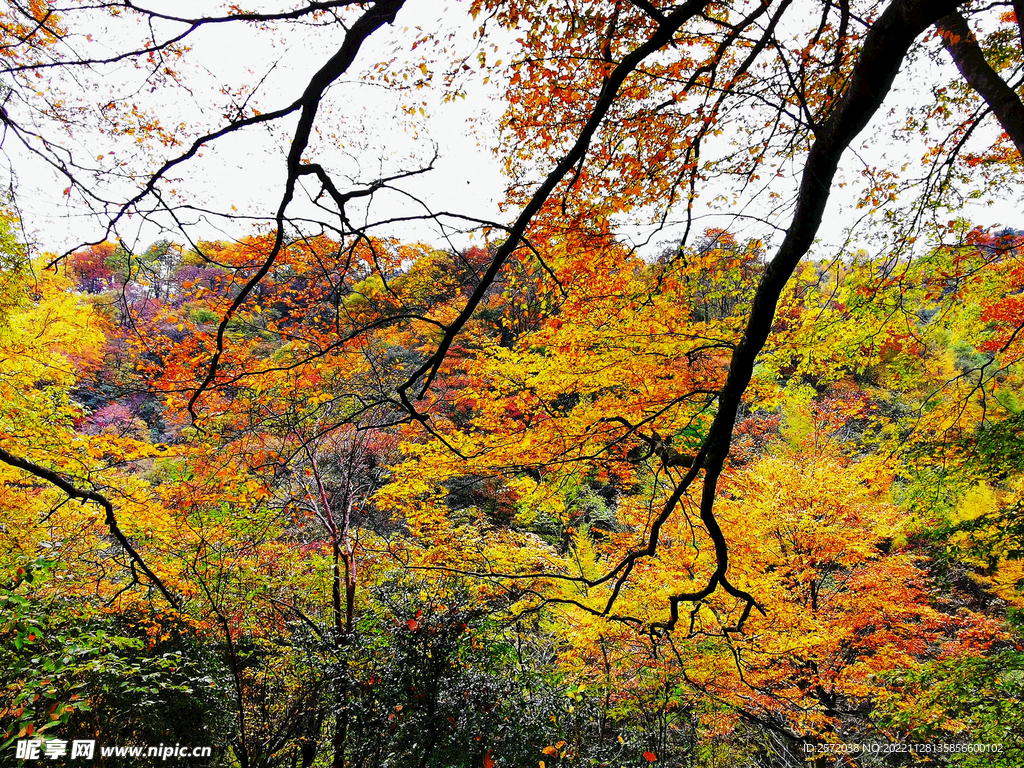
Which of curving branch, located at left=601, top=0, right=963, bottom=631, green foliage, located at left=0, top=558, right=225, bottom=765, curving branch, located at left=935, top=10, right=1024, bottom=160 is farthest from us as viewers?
green foliage, located at left=0, top=558, right=225, bottom=765

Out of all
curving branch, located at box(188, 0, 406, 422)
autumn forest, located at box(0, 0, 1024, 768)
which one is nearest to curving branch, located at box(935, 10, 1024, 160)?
autumn forest, located at box(0, 0, 1024, 768)

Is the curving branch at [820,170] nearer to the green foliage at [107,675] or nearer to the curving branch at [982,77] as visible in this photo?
the curving branch at [982,77]

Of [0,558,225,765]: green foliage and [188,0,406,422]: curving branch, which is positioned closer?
[188,0,406,422]: curving branch

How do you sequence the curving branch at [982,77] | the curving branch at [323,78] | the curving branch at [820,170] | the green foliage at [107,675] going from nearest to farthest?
the curving branch at [820,170]
the curving branch at [323,78]
the curving branch at [982,77]
the green foliage at [107,675]

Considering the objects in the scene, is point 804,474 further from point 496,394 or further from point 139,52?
point 139,52

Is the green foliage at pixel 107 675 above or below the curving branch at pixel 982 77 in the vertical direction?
below

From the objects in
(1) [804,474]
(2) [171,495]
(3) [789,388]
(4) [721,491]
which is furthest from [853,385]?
(2) [171,495]

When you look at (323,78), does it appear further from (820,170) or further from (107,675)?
(107,675)

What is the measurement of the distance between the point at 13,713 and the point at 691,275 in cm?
653

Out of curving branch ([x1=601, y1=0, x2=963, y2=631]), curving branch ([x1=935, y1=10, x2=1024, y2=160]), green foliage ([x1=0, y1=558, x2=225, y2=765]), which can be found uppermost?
curving branch ([x1=935, y1=10, x2=1024, y2=160])

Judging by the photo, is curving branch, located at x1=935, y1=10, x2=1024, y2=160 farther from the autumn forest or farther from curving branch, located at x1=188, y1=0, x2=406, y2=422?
curving branch, located at x1=188, y1=0, x2=406, y2=422

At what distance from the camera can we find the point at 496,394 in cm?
686

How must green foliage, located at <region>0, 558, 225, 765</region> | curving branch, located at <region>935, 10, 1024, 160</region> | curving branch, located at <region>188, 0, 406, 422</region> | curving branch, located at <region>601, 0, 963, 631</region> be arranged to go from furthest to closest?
green foliage, located at <region>0, 558, 225, 765</region>
curving branch, located at <region>935, 10, 1024, 160</region>
curving branch, located at <region>188, 0, 406, 422</region>
curving branch, located at <region>601, 0, 963, 631</region>

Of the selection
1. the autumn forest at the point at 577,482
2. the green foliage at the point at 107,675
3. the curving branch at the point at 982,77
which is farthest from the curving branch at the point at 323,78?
the curving branch at the point at 982,77
